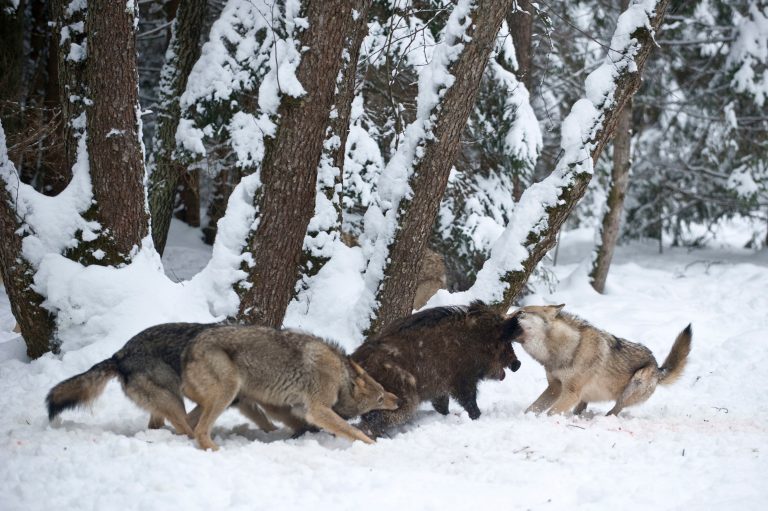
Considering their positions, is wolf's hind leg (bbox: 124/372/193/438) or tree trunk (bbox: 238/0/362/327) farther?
tree trunk (bbox: 238/0/362/327)

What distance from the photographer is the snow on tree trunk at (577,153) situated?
8.56 m

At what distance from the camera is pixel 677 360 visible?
8242 mm

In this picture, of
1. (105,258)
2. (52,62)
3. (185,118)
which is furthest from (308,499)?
(52,62)

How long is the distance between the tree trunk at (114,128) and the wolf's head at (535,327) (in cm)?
429

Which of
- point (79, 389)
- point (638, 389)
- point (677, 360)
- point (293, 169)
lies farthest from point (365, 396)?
point (677, 360)

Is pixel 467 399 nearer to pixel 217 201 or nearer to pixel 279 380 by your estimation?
pixel 279 380

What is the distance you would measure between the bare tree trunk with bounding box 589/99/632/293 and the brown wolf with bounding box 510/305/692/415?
28.7 feet

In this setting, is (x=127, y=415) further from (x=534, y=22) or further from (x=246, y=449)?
(x=534, y=22)

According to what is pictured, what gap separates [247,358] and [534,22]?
13.1m

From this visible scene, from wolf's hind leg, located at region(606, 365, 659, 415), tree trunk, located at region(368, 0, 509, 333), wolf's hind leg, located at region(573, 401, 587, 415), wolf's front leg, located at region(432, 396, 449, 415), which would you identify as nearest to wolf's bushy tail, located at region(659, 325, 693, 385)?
wolf's hind leg, located at region(606, 365, 659, 415)

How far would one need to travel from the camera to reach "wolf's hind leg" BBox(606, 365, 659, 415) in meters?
7.98

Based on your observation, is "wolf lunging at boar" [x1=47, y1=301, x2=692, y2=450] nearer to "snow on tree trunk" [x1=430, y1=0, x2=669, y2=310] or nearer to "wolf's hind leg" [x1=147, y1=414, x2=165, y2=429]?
"wolf's hind leg" [x1=147, y1=414, x2=165, y2=429]

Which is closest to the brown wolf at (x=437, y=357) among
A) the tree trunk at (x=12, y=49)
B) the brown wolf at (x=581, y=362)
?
the brown wolf at (x=581, y=362)

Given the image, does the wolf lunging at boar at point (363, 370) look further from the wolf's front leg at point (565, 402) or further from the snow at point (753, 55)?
the snow at point (753, 55)
